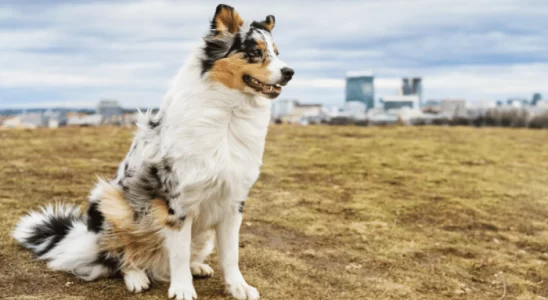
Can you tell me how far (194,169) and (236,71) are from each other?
776 millimetres

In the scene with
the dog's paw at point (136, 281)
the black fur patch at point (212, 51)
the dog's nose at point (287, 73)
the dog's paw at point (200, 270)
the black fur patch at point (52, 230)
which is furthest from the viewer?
the black fur patch at point (52, 230)

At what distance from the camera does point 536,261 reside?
653 cm

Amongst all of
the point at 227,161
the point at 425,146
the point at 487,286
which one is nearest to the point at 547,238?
the point at 487,286

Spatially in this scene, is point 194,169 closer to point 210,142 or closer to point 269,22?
point 210,142

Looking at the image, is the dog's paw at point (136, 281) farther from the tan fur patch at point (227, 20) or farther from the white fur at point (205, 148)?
the tan fur patch at point (227, 20)

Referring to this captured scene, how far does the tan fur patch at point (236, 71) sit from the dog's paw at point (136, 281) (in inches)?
69.9

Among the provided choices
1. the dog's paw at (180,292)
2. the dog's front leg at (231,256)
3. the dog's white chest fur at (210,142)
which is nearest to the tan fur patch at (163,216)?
the dog's white chest fur at (210,142)

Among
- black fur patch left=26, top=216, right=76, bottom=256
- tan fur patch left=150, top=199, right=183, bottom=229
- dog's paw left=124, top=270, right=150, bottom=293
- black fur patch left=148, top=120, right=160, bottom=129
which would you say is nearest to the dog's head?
black fur patch left=148, top=120, right=160, bottom=129

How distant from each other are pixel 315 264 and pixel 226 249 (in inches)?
63.2

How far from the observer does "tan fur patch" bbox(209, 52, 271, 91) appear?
13.2 feet

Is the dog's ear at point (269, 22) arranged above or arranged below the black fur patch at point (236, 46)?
above

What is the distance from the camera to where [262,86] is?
4.06 m

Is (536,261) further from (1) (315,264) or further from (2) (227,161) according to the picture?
(2) (227,161)

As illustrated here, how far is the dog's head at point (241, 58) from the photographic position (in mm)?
4027
